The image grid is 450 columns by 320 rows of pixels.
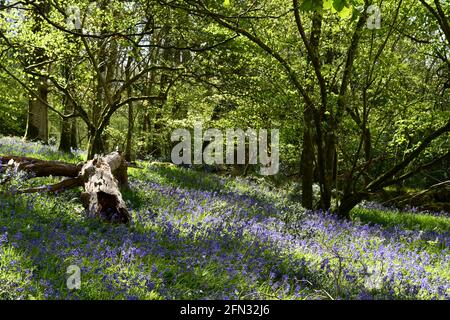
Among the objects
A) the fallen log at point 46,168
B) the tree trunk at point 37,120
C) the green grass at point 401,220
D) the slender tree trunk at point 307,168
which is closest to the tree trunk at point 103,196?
the fallen log at point 46,168

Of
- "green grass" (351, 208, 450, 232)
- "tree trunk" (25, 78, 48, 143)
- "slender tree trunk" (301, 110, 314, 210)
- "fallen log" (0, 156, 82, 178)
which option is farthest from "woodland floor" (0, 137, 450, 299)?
"tree trunk" (25, 78, 48, 143)

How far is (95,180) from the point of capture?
6.64 meters

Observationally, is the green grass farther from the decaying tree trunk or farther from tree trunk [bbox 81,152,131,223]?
tree trunk [bbox 81,152,131,223]

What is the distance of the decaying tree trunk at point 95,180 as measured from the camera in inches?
243

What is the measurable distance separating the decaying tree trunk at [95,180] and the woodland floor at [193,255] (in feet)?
0.67

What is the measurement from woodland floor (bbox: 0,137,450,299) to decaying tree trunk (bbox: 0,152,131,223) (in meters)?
0.20

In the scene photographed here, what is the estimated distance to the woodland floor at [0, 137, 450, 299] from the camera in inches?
165

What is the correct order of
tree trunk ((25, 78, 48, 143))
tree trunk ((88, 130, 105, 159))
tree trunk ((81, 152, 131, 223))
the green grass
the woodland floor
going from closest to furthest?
the woodland floor → tree trunk ((81, 152, 131, 223)) → the green grass → tree trunk ((88, 130, 105, 159)) → tree trunk ((25, 78, 48, 143))

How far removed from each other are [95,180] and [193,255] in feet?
7.46

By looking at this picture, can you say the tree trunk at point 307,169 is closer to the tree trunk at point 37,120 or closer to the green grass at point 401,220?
the green grass at point 401,220

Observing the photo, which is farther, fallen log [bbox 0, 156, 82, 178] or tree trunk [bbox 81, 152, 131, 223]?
fallen log [bbox 0, 156, 82, 178]

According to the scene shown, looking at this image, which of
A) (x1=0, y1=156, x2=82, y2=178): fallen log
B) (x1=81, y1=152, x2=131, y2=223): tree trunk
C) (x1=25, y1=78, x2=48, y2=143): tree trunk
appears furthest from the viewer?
(x1=25, y1=78, x2=48, y2=143): tree trunk

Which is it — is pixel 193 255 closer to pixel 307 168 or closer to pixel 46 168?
pixel 46 168

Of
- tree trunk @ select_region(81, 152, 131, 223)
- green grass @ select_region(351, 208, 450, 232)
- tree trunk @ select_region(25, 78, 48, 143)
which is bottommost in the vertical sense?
green grass @ select_region(351, 208, 450, 232)
